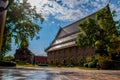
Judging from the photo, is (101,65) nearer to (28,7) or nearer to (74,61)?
(28,7)

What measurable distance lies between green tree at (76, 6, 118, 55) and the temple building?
16.4 m

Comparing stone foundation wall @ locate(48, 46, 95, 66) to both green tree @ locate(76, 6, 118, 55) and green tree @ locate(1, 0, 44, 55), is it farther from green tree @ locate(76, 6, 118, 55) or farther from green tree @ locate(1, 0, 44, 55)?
green tree @ locate(1, 0, 44, 55)

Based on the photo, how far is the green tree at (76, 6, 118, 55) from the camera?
42688 mm

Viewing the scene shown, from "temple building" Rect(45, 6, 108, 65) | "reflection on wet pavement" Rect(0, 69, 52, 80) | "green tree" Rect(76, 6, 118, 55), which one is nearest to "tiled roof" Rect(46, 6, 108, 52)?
"temple building" Rect(45, 6, 108, 65)

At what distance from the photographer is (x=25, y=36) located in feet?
121

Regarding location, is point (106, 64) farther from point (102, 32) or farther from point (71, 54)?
point (71, 54)

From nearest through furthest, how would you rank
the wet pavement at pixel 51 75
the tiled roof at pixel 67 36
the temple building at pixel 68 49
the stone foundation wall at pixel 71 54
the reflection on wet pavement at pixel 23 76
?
the reflection on wet pavement at pixel 23 76, the wet pavement at pixel 51 75, the stone foundation wall at pixel 71 54, the temple building at pixel 68 49, the tiled roof at pixel 67 36

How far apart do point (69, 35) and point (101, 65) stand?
43748mm

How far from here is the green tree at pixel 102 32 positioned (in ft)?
140

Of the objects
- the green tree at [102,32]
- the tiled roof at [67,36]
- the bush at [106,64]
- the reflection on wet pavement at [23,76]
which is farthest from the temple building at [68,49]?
the reflection on wet pavement at [23,76]

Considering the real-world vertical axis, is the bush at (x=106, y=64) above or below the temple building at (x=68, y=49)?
below

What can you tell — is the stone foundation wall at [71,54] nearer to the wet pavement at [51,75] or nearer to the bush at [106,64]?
the bush at [106,64]

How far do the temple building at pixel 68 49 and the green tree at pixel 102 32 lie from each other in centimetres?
1639

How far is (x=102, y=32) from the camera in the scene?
45.3m
